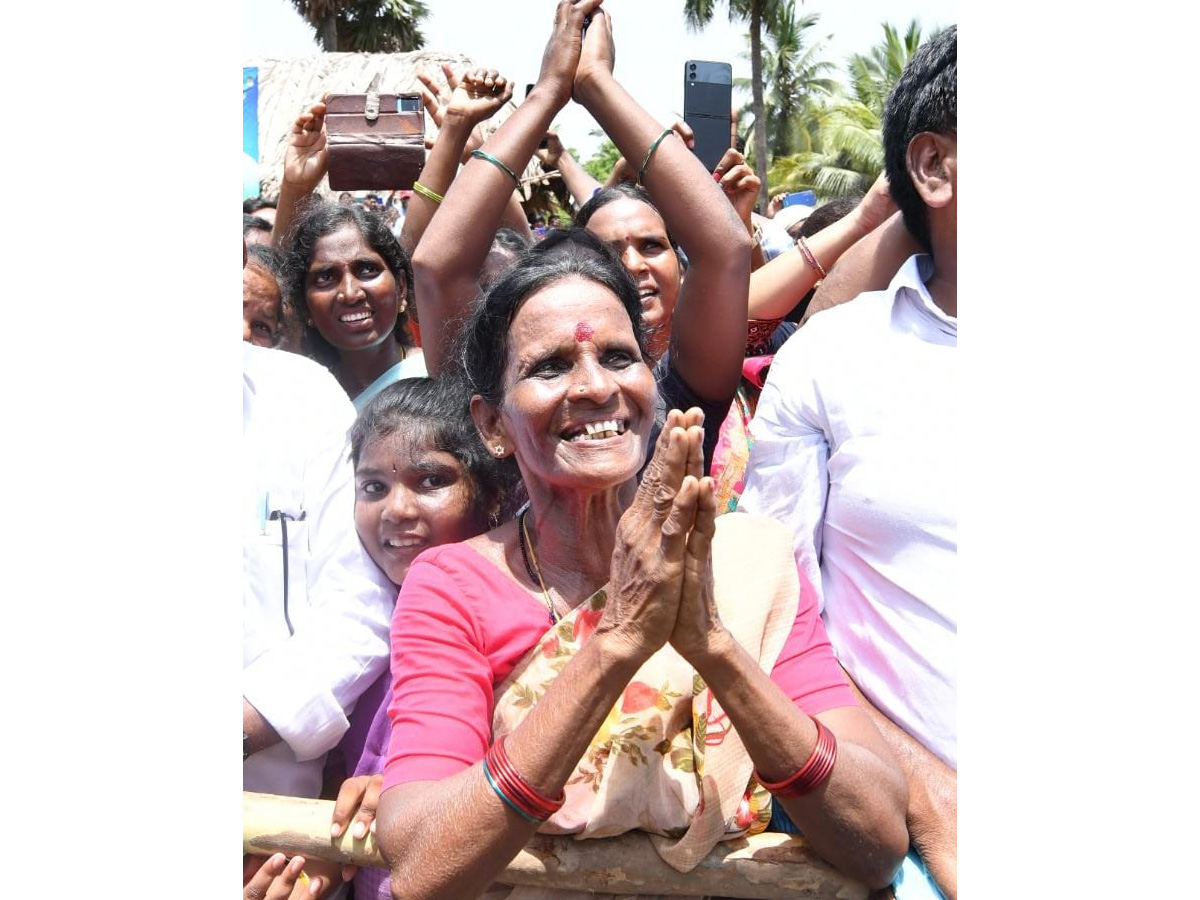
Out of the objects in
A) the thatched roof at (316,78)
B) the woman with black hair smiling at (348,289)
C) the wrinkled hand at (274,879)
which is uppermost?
the thatched roof at (316,78)

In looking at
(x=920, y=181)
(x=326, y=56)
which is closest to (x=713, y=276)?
(x=920, y=181)

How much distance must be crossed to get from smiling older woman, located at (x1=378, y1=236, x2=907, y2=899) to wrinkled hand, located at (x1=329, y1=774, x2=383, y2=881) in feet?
0.58

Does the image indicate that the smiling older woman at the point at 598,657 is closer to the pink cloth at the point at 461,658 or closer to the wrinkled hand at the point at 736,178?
the pink cloth at the point at 461,658

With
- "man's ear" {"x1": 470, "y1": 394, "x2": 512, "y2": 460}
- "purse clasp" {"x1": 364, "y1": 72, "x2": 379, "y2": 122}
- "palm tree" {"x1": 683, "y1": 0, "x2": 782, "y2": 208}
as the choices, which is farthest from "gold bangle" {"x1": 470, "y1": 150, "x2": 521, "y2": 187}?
"palm tree" {"x1": 683, "y1": 0, "x2": 782, "y2": 208}

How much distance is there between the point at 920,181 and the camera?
93.3 inches

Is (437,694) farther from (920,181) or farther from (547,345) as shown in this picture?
(920,181)

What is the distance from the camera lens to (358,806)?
2.08 metres

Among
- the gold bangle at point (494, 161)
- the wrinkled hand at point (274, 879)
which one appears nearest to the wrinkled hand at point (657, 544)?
the wrinkled hand at point (274, 879)

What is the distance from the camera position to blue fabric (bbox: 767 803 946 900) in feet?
6.44

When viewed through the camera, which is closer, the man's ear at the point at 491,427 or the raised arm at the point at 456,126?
the man's ear at the point at 491,427

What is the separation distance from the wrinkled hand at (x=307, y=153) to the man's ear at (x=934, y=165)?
246 centimetres

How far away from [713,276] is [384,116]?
58.1 inches

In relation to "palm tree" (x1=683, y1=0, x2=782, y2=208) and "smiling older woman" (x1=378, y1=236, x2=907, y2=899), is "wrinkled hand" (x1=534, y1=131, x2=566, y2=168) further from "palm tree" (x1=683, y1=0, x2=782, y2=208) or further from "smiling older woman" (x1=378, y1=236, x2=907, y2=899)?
"palm tree" (x1=683, y1=0, x2=782, y2=208)

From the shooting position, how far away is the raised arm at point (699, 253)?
251cm
